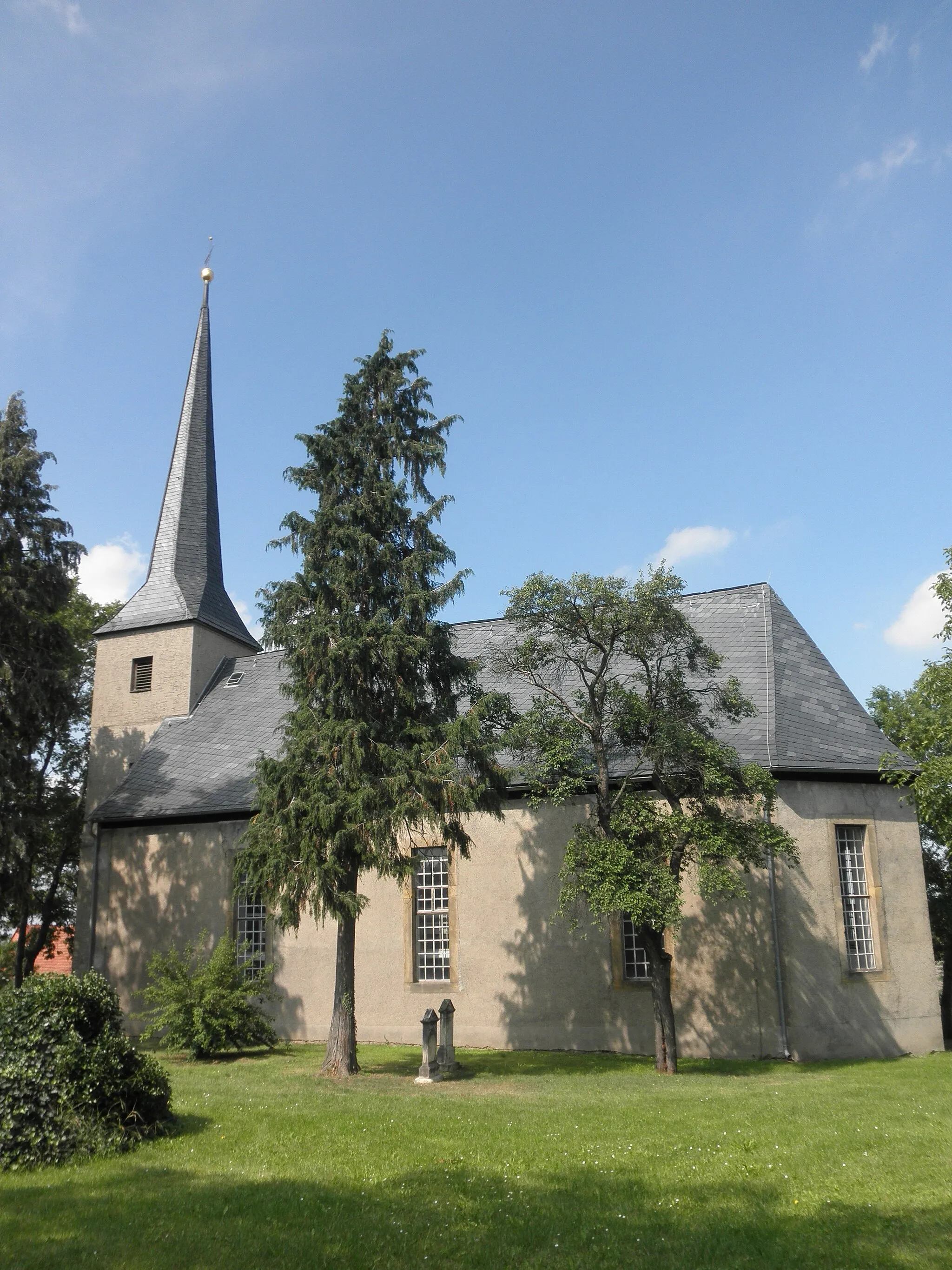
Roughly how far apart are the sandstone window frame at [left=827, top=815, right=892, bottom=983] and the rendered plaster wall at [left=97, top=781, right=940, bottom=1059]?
31mm

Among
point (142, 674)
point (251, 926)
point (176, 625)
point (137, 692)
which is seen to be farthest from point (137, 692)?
point (251, 926)

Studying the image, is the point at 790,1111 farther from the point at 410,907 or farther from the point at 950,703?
the point at 410,907

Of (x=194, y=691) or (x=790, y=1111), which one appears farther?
(x=194, y=691)

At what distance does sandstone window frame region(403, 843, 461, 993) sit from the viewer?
63.8 feet

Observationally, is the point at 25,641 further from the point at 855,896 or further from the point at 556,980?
the point at 855,896

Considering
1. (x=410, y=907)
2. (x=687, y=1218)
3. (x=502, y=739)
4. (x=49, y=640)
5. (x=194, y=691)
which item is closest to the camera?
(x=687, y=1218)

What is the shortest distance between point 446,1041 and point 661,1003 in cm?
336

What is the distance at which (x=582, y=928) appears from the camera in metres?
18.6

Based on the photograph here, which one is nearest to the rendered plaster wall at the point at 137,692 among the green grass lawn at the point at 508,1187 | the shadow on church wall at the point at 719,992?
the shadow on church wall at the point at 719,992

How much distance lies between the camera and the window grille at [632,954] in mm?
18203

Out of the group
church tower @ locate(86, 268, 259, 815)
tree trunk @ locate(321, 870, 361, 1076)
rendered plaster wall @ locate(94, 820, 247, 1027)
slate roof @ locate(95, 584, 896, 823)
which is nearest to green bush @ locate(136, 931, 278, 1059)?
tree trunk @ locate(321, 870, 361, 1076)

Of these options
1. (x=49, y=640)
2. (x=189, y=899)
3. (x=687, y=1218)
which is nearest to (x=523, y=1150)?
(x=687, y=1218)

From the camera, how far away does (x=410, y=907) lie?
20.0 meters

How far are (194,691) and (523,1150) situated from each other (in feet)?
65.3
